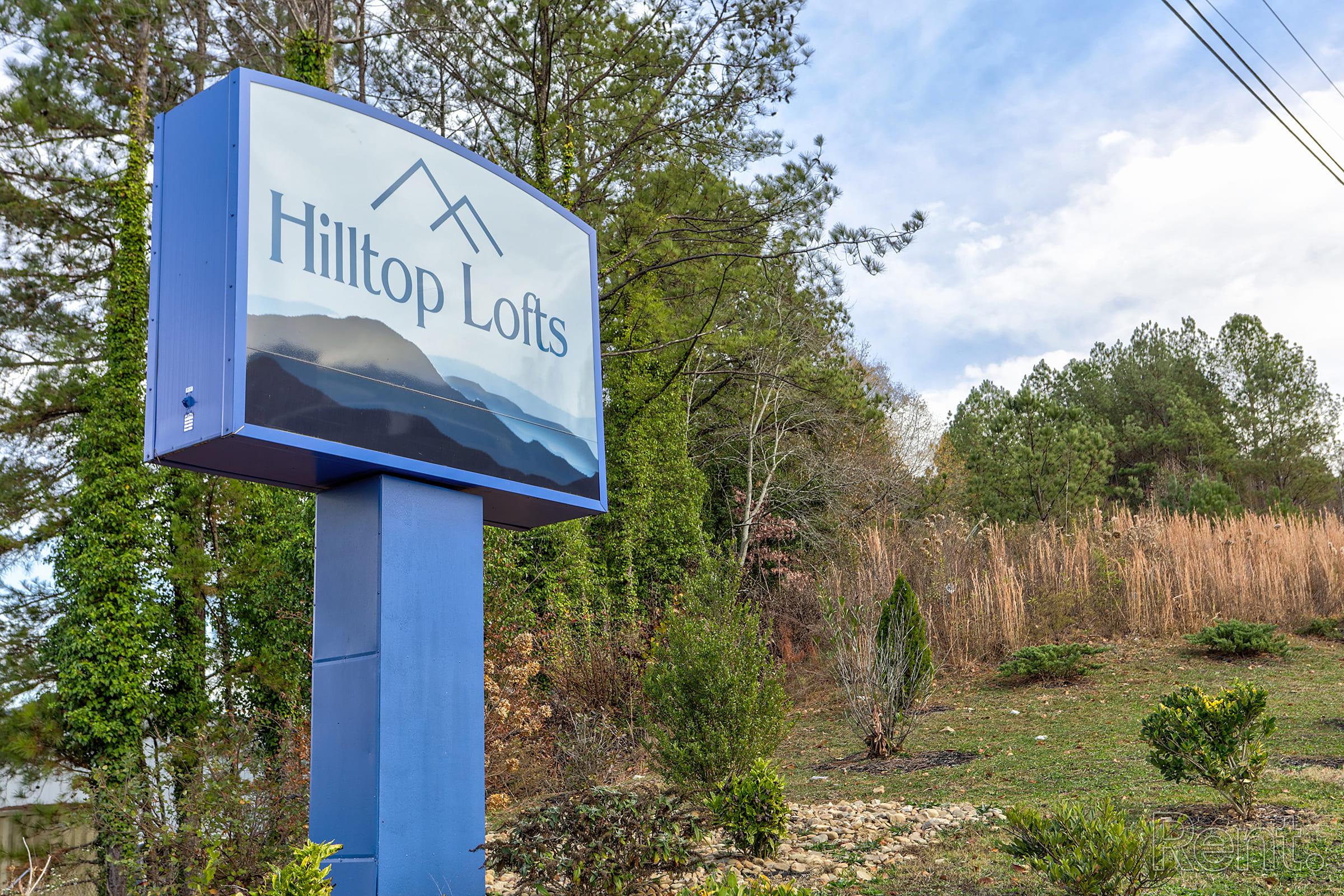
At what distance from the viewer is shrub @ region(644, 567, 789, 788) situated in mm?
6078

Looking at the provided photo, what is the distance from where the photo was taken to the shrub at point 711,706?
608 cm

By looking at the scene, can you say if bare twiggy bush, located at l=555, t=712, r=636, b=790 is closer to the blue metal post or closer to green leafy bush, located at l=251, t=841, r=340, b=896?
the blue metal post

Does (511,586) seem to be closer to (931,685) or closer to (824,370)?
(931,685)

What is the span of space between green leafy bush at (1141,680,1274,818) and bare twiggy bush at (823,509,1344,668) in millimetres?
6702

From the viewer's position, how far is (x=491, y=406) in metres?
4.70

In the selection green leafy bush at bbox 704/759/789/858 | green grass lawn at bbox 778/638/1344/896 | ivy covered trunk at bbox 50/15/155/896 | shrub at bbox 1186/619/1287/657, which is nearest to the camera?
green grass lawn at bbox 778/638/1344/896

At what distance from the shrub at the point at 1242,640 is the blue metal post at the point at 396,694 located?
9.53 meters

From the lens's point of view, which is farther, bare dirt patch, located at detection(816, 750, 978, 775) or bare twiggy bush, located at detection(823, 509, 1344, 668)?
bare twiggy bush, located at detection(823, 509, 1344, 668)

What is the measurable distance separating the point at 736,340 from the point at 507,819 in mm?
10599

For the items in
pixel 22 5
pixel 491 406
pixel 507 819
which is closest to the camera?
pixel 491 406

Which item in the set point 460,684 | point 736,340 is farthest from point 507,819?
point 736,340

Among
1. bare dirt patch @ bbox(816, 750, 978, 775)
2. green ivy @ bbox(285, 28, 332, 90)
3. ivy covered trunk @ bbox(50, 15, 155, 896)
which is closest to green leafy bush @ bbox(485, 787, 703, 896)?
bare dirt patch @ bbox(816, 750, 978, 775)

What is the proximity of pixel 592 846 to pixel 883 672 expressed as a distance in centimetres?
498

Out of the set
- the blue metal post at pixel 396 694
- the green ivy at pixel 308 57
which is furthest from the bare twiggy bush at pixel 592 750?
the green ivy at pixel 308 57
